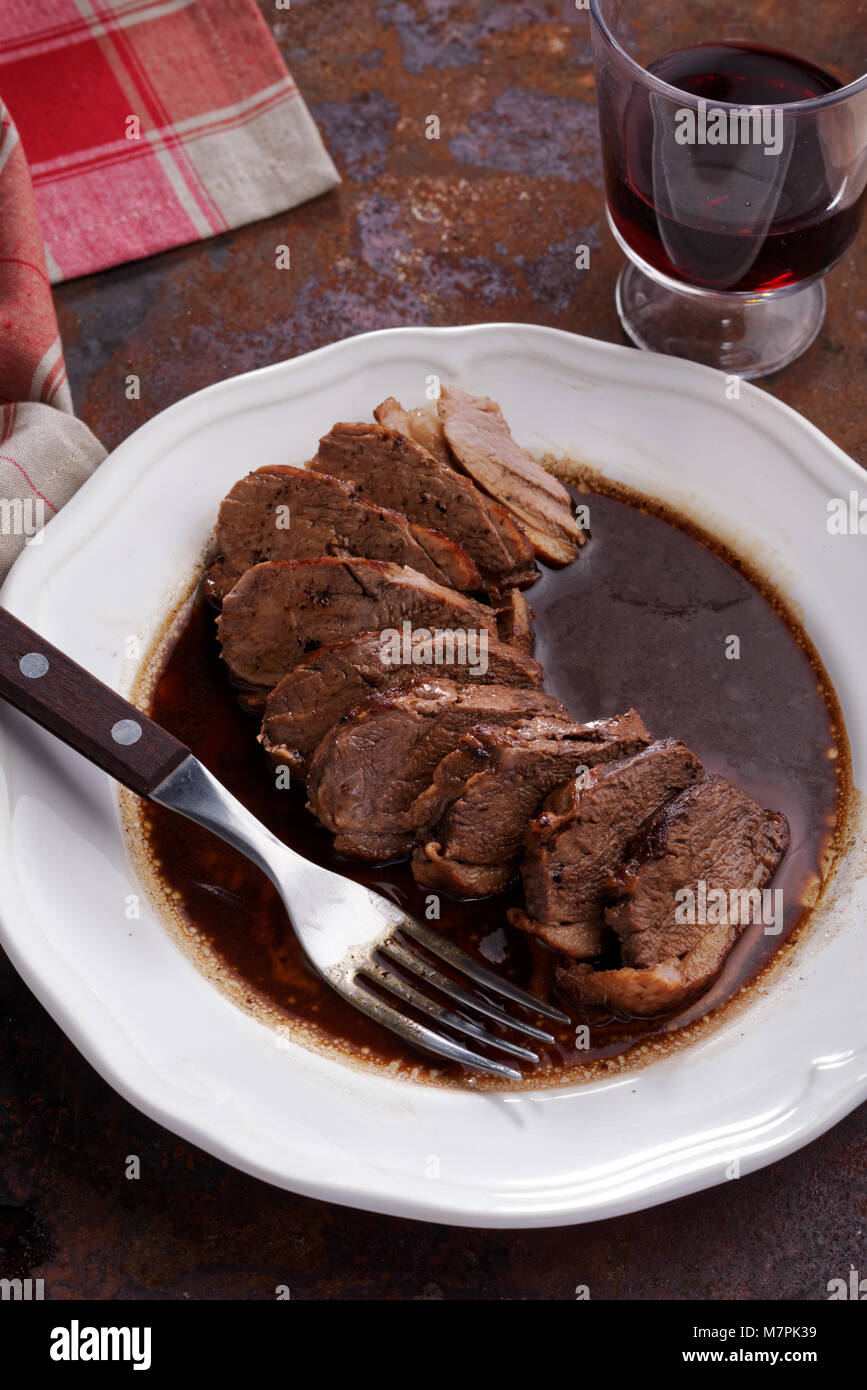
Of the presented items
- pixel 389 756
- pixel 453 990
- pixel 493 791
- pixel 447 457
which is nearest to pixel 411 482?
pixel 447 457

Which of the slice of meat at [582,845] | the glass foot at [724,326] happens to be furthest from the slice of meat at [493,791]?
the glass foot at [724,326]

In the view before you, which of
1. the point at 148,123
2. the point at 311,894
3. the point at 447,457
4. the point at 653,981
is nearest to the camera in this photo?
the point at 653,981

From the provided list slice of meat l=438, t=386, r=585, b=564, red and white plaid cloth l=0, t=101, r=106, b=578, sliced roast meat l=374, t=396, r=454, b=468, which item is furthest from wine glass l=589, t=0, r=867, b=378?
red and white plaid cloth l=0, t=101, r=106, b=578

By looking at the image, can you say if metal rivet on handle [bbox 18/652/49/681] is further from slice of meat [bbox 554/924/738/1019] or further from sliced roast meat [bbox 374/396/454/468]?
slice of meat [bbox 554/924/738/1019]

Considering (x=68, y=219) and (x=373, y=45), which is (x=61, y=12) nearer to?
(x=68, y=219)

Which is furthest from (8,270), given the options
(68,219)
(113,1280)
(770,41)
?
(113,1280)

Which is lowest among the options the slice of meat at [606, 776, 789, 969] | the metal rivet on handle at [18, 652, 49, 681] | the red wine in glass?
the slice of meat at [606, 776, 789, 969]

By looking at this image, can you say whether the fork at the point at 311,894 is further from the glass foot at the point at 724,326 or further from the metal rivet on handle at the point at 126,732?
the glass foot at the point at 724,326

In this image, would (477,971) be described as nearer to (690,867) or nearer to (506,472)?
(690,867)

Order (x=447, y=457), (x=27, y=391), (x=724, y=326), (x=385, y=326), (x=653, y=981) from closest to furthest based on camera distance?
(x=653, y=981)
(x=447, y=457)
(x=27, y=391)
(x=724, y=326)
(x=385, y=326)
